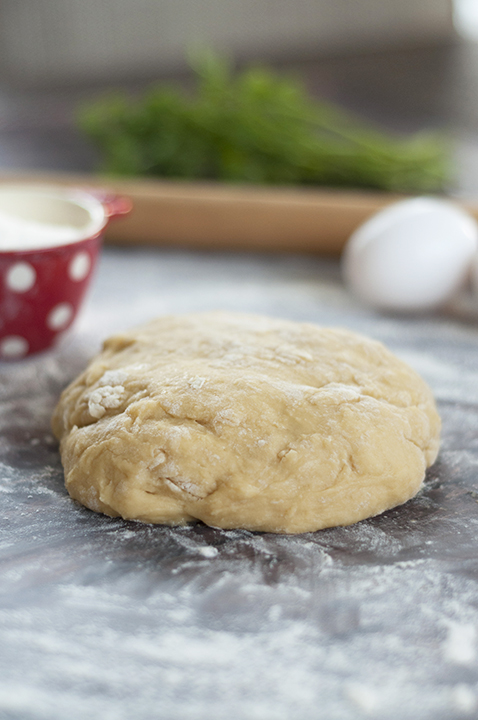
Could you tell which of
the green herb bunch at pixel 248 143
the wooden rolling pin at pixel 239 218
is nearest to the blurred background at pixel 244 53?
the green herb bunch at pixel 248 143

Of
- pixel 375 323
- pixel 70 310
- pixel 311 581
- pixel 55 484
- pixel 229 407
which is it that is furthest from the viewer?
pixel 375 323

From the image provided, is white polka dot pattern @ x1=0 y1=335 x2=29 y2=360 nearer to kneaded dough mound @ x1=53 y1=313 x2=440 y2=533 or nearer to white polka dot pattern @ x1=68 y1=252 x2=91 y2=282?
white polka dot pattern @ x1=68 y1=252 x2=91 y2=282

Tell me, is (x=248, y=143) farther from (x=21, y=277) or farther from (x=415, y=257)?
(x=21, y=277)

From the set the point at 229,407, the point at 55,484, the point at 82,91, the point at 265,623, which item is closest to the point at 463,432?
the point at 229,407

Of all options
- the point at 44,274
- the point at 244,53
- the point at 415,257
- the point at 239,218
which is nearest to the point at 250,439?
the point at 44,274

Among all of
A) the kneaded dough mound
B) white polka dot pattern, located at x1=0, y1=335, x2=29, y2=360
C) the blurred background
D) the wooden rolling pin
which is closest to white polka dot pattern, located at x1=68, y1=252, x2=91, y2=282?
white polka dot pattern, located at x1=0, y1=335, x2=29, y2=360

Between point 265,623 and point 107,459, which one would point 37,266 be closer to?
point 107,459

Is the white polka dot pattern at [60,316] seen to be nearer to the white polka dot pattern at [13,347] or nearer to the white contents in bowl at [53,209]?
the white polka dot pattern at [13,347]
